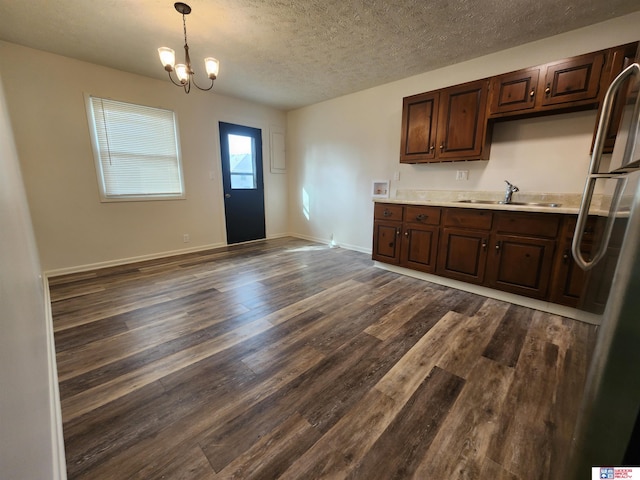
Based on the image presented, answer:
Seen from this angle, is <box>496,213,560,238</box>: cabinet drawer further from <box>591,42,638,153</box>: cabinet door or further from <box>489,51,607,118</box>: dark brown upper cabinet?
<box>489,51,607,118</box>: dark brown upper cabinet

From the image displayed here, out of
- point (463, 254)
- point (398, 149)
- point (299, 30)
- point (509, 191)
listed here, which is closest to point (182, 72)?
point (299, 30)

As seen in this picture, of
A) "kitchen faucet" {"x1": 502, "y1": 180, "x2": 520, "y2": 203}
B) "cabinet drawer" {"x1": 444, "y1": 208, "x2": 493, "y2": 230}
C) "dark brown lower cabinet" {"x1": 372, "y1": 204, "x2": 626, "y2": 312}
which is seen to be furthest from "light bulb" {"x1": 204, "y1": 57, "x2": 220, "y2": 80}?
"kitchen faucet" {"x1": 502, "y1": 180, "x2": 520, "y2": 203}

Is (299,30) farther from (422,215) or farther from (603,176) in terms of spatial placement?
(603,176)

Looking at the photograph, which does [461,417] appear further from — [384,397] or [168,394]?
[168,394]

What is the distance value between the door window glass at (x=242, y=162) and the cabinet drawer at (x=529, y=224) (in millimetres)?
4002

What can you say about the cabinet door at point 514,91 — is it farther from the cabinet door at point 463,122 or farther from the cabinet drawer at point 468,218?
the cabinet drawer at point 468,218

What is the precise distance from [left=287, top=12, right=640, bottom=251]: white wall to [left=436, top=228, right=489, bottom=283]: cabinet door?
80 cm

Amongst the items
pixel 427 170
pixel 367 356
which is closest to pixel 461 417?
pixel 367 356

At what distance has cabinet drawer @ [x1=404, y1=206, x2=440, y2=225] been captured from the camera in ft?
9.62

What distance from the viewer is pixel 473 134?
9.31ft

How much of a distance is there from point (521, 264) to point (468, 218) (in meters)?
0.62

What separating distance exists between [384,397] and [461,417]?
0.38 m

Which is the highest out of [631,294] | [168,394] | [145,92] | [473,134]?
[145,92]

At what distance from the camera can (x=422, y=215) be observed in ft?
9.98
